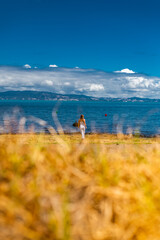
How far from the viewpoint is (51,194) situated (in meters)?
2.39

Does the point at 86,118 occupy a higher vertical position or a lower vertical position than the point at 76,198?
lower

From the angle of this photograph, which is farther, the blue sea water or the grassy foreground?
the blue sea water

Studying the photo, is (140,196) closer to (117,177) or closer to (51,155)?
(117,177)

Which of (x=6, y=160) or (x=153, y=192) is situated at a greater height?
(x=6, y=160)

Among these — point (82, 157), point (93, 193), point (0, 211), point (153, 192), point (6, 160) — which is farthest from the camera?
point (82, 157)

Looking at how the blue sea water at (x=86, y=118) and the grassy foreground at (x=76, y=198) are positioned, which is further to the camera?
the blue sea water at (x=86, y=118)

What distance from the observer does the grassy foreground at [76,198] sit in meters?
2.20

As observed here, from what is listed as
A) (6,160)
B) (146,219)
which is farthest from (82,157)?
(146,219)

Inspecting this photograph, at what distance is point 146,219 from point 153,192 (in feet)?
1.14

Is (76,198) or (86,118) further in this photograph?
(86,118)

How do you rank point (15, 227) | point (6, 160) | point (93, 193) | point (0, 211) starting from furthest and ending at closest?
point (6, 160) → point (93, 193) → point (0, 211) → point (15, 227)

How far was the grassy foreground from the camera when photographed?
2199mm

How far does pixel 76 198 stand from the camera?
2.45 metres

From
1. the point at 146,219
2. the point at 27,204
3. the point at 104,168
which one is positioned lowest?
the point at 146,219
